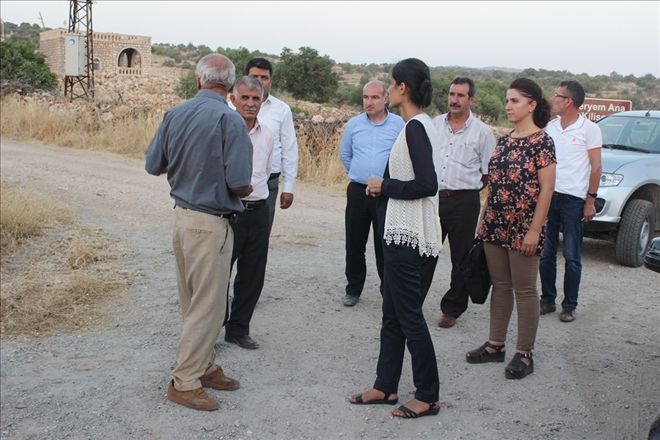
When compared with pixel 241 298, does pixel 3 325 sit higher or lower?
lower

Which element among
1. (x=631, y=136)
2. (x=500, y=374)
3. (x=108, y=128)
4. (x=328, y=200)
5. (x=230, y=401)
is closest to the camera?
(x=230, y=401)

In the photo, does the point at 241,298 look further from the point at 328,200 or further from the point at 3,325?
the point at 328,200

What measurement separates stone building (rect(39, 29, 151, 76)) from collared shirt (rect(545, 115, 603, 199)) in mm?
43259

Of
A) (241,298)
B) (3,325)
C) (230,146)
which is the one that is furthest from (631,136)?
(3,325)

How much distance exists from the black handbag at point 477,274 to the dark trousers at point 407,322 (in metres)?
0.93

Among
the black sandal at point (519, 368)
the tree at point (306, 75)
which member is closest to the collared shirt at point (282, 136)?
the black sandal at point (519, 368)

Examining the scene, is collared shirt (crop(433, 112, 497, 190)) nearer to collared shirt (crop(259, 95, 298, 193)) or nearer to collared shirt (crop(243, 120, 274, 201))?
collared shirt (crop(259, 95, 298, 193))

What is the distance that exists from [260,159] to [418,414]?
1999 millimetres

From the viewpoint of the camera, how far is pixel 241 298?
17.0ft

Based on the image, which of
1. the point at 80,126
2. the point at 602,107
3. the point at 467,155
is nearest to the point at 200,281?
the point at 467,155

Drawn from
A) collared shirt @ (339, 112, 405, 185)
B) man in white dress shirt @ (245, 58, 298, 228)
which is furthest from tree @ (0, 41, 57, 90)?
collared shirt @ (339, 112, 405, 185)

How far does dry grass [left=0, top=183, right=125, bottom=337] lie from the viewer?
5957 millimetres

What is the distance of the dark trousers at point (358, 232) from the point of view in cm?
604

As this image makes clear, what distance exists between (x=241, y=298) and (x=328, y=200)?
6.60m
